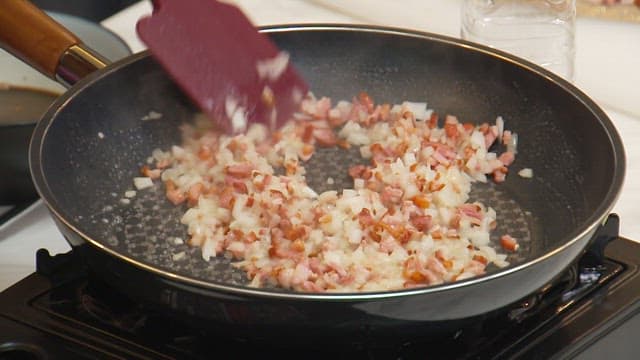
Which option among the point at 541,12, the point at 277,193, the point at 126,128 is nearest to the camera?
the point at 277,193

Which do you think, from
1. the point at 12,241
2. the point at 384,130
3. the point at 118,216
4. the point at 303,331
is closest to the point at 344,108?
the point at 384,130

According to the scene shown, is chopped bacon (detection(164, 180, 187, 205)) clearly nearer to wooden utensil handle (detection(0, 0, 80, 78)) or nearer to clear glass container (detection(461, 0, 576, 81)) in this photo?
wooden utensil handle (detection(0, 0, 80, 78))

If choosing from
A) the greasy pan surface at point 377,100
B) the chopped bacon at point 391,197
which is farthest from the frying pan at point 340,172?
the chopped bacon at point 391,197

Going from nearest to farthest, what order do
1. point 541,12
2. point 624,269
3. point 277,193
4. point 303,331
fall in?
point 303,331 < point 624,269 < point 277,193 < point 541,12

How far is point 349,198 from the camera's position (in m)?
1.12

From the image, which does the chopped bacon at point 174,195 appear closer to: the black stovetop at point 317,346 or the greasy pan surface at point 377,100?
the greasy pan surface at point 377,100

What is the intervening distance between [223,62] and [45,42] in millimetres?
202

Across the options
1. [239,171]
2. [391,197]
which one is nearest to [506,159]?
[391,197]

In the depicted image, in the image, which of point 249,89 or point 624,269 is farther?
point 249,89

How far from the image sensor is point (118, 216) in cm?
115

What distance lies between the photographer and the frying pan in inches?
31.6

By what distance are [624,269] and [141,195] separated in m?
0.53

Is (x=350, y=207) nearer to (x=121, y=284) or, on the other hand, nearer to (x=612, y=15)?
(x=121, y=284)

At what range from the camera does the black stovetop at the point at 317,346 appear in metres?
0.91
